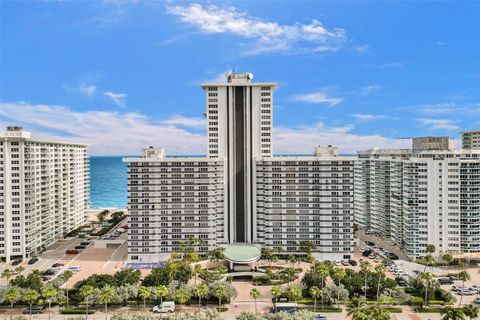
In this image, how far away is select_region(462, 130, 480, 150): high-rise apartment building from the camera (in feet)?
449

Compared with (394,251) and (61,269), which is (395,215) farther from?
(61,269)

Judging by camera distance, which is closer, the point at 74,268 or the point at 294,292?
the point at 294,292

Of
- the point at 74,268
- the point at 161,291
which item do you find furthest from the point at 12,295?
the point at 161,291

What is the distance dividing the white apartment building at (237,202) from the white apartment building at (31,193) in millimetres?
27599

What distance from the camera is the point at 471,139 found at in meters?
138

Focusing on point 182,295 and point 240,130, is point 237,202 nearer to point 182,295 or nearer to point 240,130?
point 240,130

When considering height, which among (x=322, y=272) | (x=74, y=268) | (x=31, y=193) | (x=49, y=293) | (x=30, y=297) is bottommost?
(x=74, y=268)

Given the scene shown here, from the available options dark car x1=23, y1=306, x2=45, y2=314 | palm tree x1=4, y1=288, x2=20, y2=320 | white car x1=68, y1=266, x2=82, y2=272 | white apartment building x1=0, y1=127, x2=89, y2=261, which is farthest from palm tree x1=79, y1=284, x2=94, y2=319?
white apartment building x1=0, y1=127, x2=89, y2=261

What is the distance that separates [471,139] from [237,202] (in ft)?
365

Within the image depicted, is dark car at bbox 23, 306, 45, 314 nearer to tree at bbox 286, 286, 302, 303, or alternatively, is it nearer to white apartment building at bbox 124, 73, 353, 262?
white apartment building at bbox 124, 73, 353, 262

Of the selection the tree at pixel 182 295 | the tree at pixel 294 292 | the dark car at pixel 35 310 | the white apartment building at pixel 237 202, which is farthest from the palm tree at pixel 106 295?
the tree at pixel 294 292

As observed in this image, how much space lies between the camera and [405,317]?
2188 inches

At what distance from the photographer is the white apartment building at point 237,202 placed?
82625mm

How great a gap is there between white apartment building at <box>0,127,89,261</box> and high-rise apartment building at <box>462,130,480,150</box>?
154 m
